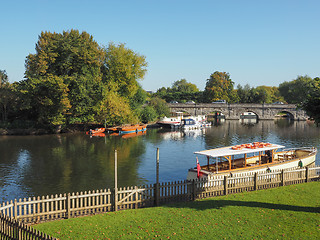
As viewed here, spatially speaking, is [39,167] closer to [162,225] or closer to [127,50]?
[162,225]

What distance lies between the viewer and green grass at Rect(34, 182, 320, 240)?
14.3 metres

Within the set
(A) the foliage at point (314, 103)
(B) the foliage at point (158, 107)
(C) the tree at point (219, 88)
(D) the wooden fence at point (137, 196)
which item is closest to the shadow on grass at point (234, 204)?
(D) the wooden fence at point (137, 196)

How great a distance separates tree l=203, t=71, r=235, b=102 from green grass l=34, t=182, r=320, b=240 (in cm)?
12554

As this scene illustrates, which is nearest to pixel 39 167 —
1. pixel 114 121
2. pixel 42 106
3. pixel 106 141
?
pixel 106 141

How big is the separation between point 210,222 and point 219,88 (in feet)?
Answer: 436

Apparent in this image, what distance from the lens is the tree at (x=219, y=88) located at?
469ft

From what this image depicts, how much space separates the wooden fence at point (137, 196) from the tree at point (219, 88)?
11998 centimetres

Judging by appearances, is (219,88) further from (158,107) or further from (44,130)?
(44,130)

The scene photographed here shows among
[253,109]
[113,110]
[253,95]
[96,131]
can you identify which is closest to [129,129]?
[113,110]

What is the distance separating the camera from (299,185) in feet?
75.4

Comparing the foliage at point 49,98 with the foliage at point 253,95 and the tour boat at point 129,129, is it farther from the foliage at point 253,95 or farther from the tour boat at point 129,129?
the foliage at point 253,95

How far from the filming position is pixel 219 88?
14400 centimetres

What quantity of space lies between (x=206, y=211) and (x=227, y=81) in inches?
5366

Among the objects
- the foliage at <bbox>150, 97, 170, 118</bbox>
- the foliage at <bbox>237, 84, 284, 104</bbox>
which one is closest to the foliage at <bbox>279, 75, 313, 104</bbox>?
the foliage at <bbox>237, 84, 284, 104</bbox>
